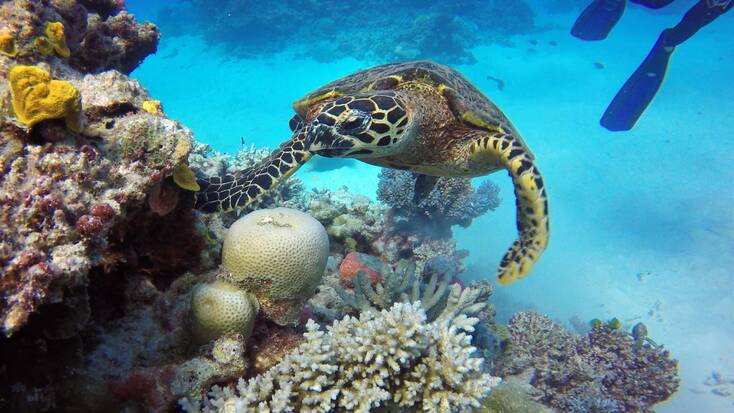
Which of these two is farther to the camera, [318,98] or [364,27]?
[364,27]

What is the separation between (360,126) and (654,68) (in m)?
9.36

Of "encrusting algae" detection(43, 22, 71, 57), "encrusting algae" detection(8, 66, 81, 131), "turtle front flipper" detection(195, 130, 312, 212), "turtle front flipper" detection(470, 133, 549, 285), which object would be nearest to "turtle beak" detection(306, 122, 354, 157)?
"turtle front flipper" detection(195, 130, 312, 212)

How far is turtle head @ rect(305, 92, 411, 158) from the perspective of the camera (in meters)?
3.46

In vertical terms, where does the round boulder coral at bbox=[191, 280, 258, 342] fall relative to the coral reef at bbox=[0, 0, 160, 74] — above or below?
below

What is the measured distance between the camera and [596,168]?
1591 cm

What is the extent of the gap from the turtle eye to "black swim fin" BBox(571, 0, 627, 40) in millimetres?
10939

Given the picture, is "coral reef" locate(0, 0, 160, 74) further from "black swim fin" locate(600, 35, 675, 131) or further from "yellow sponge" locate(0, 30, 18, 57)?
"black swim fin" locate(600, 35, 675, 131)

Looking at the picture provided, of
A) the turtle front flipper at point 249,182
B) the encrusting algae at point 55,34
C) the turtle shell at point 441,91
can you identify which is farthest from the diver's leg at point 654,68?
the encrusting algae at point 55,34

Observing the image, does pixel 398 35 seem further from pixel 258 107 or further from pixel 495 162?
pixel 495 162

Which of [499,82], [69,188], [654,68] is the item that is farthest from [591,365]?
[499,82]

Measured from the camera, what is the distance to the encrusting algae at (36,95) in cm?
163

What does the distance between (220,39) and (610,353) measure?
30.2m

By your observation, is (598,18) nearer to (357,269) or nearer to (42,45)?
(357,269)

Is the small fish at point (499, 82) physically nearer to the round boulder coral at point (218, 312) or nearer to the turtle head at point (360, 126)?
the turtle head at point (360, 126)
